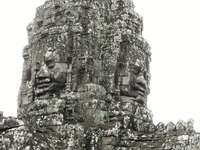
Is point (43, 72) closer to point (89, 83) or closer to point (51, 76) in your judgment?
point (51, 76)

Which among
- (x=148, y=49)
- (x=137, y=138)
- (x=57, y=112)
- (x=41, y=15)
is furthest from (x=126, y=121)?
(x=41, y=15)

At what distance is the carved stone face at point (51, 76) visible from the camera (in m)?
18.1

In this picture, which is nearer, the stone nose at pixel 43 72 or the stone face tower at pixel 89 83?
the stone face tower at pixel 89 83

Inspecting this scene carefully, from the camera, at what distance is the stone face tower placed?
1659 centimetres

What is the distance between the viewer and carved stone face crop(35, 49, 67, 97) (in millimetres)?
18094

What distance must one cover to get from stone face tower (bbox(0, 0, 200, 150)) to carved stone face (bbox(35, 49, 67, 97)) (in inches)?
1.2

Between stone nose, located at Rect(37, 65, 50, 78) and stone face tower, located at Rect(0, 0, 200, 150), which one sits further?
stone nose, located at Rect(37, 65, 50, 78)

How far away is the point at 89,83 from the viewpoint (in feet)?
58.5

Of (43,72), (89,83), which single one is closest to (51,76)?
(43,72)

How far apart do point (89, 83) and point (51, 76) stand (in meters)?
1.25

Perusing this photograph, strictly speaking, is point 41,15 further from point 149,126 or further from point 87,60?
point 149,126

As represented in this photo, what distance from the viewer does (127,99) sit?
18297 mm

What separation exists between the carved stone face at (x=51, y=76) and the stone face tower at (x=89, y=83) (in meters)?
0.03

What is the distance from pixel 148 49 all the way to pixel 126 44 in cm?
108
